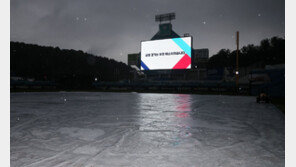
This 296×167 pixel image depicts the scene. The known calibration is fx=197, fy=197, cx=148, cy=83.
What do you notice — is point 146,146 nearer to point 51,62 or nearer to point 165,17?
point 165,17

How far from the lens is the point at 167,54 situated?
2938 cm

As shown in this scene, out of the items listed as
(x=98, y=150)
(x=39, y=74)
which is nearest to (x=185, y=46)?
(x=98, y=150)

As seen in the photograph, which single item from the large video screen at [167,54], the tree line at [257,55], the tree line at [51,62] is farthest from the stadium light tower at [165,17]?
the tree line at [257,55]

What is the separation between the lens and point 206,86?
28.7 metres

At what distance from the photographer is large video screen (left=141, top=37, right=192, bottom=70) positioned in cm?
2792

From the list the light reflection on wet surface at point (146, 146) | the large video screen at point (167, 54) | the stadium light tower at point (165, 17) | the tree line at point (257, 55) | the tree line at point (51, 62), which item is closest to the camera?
the light reflection on wet surface at point (146, 146)

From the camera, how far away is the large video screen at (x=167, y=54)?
91.6ft

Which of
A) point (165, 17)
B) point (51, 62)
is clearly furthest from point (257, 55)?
point (51, 62)

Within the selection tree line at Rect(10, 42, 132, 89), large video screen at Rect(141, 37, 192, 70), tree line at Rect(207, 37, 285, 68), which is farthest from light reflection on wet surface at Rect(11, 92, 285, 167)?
tree line at Rect(10, 42, 132, 89)

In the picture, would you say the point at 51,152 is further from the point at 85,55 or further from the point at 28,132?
the point at 85,55

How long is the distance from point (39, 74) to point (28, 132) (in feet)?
318

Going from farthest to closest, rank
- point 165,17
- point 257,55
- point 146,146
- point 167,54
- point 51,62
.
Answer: point 51,62
point 257,55
point 165,17
point 167,54
point 146,146

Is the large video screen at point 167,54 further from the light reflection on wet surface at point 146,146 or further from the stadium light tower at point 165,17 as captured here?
the light reflection on wet surface at point 146,146

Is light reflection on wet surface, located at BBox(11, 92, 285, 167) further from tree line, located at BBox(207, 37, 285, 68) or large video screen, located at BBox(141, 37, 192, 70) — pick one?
tree line, located at BBox(207, 37, 285, 68)
